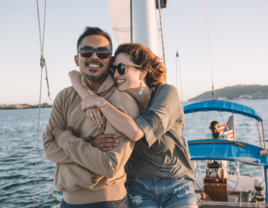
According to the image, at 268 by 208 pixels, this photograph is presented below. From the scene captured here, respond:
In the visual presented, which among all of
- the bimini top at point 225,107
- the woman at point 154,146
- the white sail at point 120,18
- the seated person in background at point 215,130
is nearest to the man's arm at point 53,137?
the woman at point 154,146

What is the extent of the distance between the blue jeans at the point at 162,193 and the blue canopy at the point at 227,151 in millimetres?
2910

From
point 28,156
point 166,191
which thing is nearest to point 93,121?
point 166,191

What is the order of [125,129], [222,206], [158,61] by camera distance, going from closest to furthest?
1. [125,129]
2. [158,61]
3. [222,206]

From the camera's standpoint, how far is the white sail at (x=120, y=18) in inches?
173

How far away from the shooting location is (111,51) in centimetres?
220

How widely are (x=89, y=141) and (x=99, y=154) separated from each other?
264 mm

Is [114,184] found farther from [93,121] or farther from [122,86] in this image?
[122,86]

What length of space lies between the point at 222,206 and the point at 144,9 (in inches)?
160

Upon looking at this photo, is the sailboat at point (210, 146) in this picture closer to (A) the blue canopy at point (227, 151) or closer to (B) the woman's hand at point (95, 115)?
(A) the blue canopy at point (227, 151)

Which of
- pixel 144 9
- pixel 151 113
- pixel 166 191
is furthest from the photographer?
pixel 144 9

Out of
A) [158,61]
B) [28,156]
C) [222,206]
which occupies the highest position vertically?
[158,61]

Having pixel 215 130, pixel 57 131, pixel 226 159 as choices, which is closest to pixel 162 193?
pixel 57 131

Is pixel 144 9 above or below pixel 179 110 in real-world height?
above

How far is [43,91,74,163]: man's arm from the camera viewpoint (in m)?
1.90
